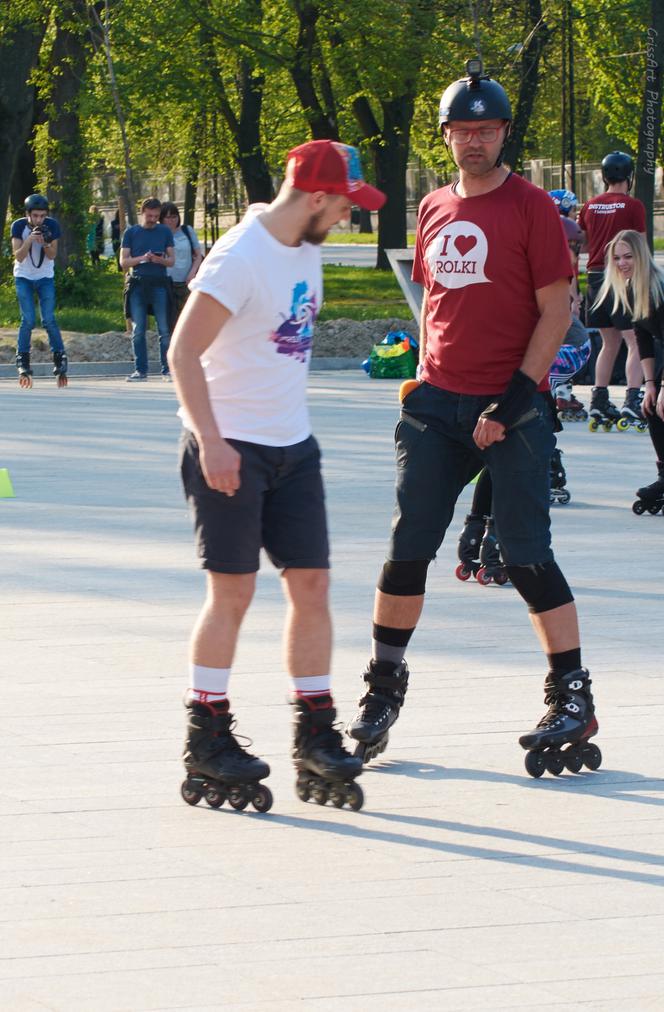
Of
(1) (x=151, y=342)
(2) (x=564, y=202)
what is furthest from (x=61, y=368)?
(2) (x=564, y=202)

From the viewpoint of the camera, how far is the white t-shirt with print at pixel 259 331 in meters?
4.86

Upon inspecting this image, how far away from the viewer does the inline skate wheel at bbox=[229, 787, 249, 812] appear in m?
5.07

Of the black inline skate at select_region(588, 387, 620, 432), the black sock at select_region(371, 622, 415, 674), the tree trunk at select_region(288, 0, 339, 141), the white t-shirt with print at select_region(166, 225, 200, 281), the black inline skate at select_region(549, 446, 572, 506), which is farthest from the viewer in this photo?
the tree trunk at select_region(288, 0, 339, 141)

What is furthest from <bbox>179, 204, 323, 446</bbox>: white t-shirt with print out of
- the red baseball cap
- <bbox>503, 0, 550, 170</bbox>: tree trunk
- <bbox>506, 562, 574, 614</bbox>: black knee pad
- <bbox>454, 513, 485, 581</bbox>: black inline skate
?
<bbox>503, 0, 550, 170</bbox>: tree trunk

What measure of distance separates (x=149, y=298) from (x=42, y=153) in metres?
11.6

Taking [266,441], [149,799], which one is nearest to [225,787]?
[149,799]

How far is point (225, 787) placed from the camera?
507 centimetres

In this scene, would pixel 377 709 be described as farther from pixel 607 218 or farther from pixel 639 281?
pixel 607 218

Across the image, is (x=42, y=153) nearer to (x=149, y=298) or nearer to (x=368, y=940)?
(x=149, y=298)

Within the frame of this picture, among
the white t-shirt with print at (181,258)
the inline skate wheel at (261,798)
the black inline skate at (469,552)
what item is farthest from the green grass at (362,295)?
the inline skate wheel at (261,798)

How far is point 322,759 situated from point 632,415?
11.0 meters

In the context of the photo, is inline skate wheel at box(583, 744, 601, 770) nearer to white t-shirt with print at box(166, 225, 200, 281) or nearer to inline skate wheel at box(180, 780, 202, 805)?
inline skate wheel at box(180, 780, 202, 805)

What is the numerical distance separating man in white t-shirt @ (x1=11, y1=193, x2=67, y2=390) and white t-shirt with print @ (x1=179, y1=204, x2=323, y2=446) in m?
14.7

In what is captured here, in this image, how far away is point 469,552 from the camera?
885cm
